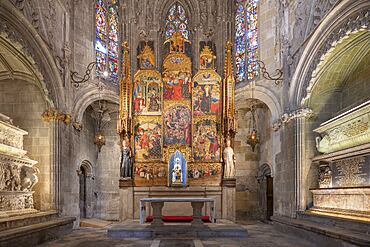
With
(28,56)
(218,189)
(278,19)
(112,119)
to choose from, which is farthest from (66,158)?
(278,19)

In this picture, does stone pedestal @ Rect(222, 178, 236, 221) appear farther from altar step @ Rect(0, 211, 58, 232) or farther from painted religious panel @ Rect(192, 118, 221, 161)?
altar step @ Rect(0, 211, 58, 232)

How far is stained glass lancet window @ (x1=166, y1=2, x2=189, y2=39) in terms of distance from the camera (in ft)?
72.1

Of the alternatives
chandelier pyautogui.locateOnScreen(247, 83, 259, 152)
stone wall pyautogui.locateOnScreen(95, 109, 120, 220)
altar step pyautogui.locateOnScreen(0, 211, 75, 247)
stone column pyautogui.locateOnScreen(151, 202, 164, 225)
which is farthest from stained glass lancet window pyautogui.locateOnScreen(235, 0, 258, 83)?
altar step pyautogui.locateOnScreen(0, 211, 75, 247)

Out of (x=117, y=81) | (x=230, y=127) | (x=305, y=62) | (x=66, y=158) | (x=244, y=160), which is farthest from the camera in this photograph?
(x=244, y=160)

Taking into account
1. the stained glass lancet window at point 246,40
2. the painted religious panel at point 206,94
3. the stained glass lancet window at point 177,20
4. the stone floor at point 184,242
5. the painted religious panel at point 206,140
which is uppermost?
the stained glass lancet window at point 177,20

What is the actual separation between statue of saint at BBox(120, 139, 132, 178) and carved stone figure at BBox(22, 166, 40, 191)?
12.6 ft

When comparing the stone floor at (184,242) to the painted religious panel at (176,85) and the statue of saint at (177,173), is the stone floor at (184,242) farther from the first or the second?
the painted religious panel at (176,85)

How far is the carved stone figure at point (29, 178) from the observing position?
40.6 ft

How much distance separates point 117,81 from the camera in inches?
786

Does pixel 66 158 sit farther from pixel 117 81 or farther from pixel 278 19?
pixel 278 19

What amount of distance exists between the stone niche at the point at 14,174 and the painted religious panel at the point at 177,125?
548 cm

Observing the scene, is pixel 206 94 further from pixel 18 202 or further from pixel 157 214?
pixel 18 202

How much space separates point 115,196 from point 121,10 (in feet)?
30.4

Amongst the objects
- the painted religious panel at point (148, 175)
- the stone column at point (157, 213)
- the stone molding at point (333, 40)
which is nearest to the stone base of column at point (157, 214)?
the stone column at point (157, 213)
